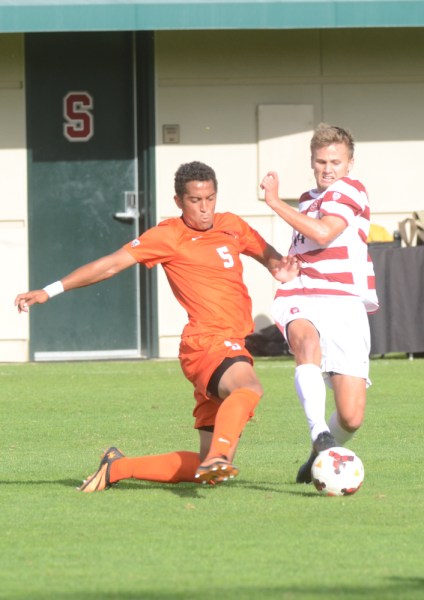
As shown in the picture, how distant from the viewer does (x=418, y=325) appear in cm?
1498

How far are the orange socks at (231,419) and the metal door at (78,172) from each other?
31.7 ft

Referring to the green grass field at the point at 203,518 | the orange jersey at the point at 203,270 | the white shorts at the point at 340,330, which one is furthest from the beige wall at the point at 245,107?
the white shorts at the point at 340,330

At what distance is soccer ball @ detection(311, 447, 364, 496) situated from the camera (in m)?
6.83

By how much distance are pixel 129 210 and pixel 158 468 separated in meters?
9.29

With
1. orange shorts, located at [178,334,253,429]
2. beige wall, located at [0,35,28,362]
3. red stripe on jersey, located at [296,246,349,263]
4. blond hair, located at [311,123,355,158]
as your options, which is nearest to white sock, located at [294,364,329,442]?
orange shorts, located at [178,334,253,429]

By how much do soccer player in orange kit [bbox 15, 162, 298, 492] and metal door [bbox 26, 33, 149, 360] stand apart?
353 inches

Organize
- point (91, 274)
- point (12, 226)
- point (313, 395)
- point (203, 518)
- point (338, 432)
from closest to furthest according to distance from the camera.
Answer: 1. point (203, 518)
2. point (313, 395)
3. point (91, 274)
4. point (338, 432)
5. point (12, 226)

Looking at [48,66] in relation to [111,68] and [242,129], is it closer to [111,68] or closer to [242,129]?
[111,68]

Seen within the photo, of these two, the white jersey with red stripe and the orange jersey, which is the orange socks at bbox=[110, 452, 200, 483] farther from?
the white jersey with red stripe

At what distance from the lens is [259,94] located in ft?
54.4

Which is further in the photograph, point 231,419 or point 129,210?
point 129,210

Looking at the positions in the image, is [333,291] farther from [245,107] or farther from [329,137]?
[245,107]

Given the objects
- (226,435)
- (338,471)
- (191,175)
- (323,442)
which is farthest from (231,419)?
(191,175)

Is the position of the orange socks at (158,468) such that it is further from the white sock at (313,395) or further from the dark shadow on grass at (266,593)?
the dark shadow on grass at (266,593)
